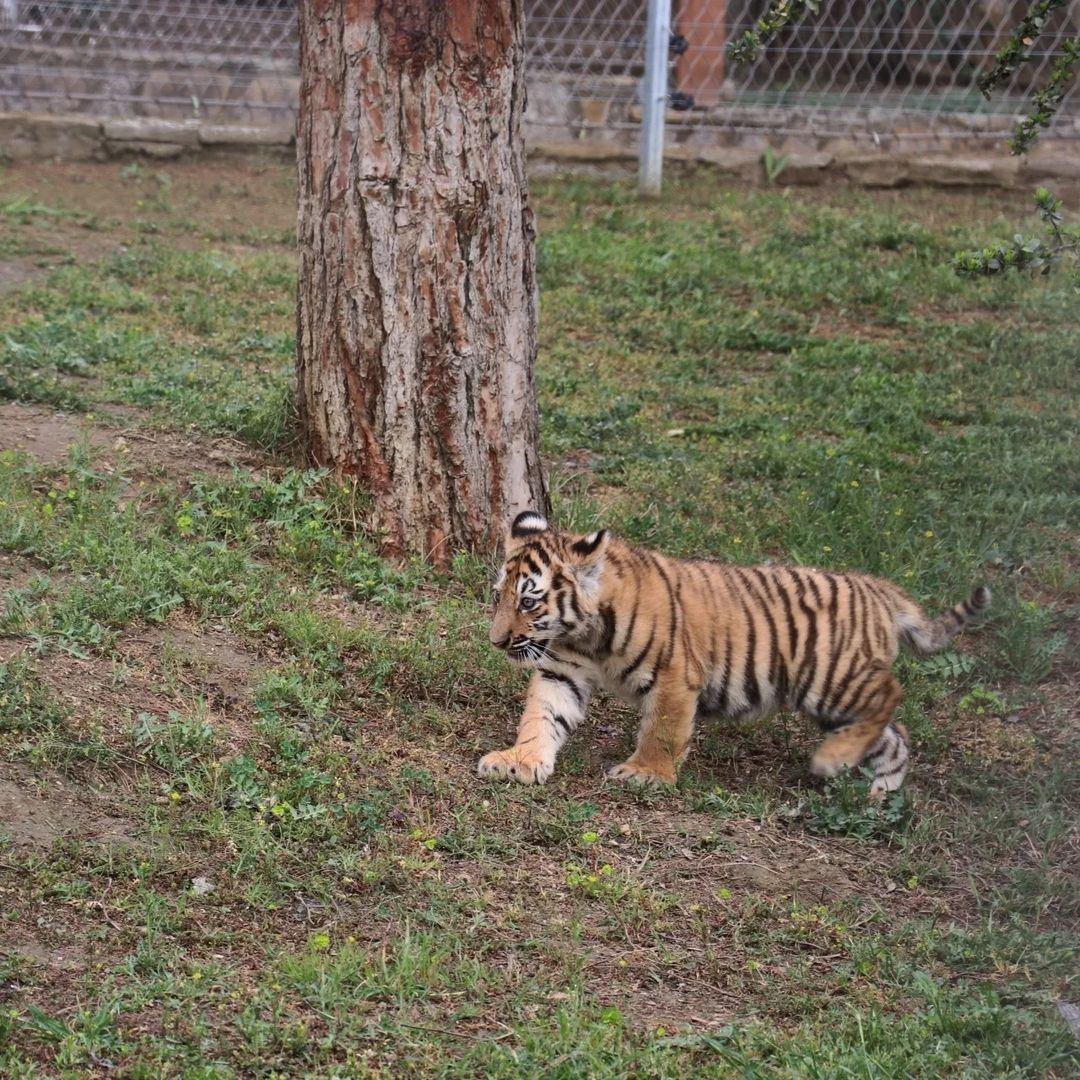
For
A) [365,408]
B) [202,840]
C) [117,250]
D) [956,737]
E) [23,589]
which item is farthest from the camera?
[117,250]

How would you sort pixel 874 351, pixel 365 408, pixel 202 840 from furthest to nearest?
pixel 874 351, pixel 365 408, pixel 202 840

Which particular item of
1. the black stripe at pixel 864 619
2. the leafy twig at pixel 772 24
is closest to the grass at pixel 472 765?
the black stripe at pixel 864 619

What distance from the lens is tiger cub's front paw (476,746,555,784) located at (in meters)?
4.75

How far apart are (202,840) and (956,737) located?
2.75 meters

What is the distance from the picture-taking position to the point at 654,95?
36.6 feet

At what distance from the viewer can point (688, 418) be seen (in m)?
7.98

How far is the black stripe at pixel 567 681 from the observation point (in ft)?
16.6

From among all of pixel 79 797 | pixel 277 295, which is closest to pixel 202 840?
pixel 79 797

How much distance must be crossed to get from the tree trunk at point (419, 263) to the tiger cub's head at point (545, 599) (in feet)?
3.16

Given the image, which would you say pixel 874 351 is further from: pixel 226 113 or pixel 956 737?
pixel 226 113

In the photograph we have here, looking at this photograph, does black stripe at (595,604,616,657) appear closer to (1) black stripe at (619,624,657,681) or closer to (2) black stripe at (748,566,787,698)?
(1) black stripe at (619,624,657,681)

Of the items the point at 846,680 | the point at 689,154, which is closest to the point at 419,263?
the point at 846,680

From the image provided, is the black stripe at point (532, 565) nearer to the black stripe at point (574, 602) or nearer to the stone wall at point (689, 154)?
the black stripe at point (574, 602)

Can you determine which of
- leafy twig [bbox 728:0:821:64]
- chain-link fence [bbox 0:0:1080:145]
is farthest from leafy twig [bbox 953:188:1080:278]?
chain-link fence [bbox 0:0:1080:145]
